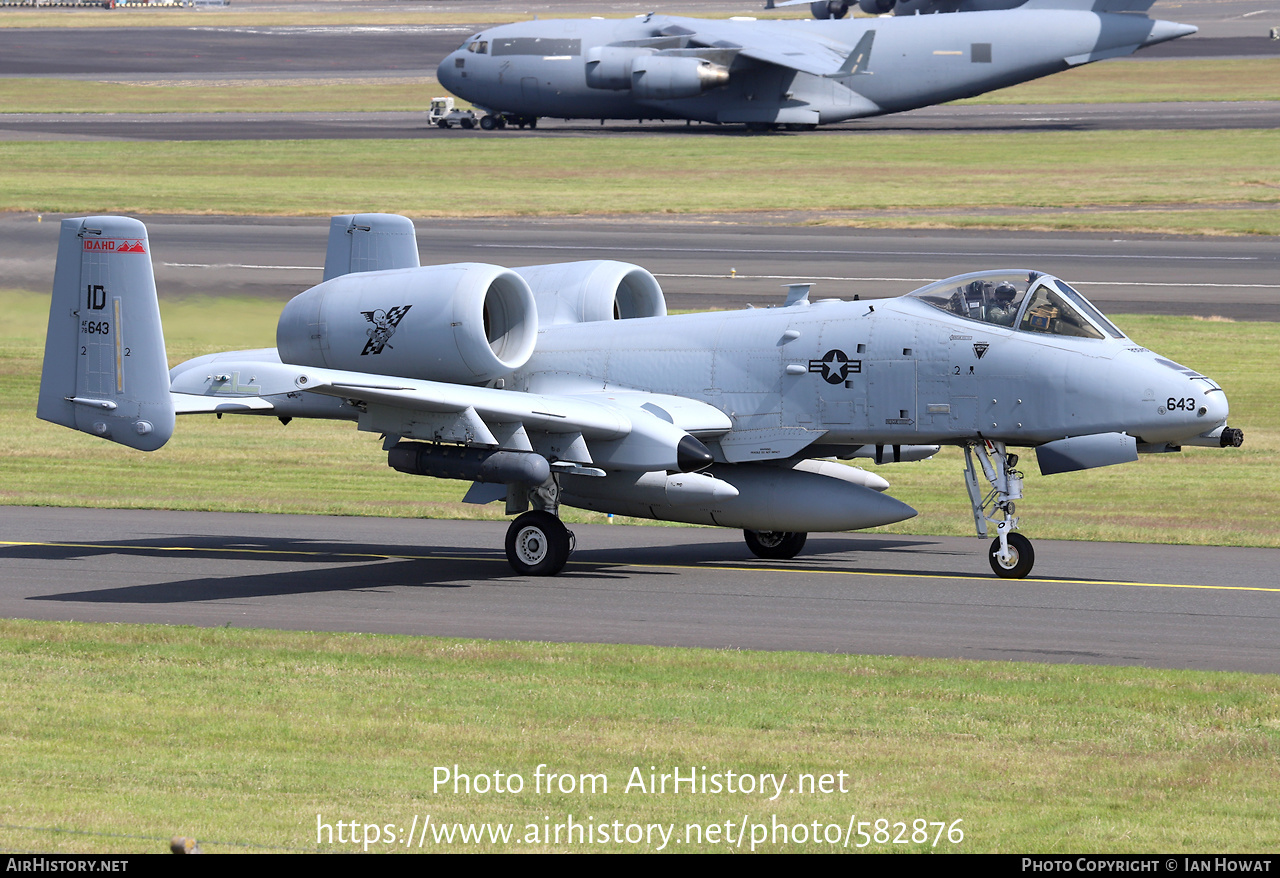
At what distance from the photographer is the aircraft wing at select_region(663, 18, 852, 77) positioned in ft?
213

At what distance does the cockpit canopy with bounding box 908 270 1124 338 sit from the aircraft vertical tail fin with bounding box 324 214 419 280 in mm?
7242

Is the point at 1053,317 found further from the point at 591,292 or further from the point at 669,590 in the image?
the point at 591,292

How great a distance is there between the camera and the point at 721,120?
228ft

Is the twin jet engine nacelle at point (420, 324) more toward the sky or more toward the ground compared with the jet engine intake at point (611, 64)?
more toward the ground

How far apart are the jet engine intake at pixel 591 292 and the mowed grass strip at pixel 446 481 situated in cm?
363

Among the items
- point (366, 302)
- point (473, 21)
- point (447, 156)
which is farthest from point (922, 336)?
point (473, 21)

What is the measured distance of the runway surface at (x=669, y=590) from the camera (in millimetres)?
14422

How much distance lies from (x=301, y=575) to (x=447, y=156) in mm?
47693

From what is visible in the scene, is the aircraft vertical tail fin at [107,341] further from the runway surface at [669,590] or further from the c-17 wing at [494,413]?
the runway surface at [669,590]

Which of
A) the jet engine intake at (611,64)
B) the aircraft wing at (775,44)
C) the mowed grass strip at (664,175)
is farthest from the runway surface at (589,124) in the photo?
the jet engine intake at (611,64)

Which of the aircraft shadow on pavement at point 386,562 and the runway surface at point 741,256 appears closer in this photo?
the aircraft shadow on pavement at point 386,562

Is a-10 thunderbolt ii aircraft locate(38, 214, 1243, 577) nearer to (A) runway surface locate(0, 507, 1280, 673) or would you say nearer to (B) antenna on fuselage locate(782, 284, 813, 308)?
(B) antenna on fuselage locate(782, 284, 813, 308)

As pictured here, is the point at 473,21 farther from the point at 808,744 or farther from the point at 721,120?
the point at 808,744
